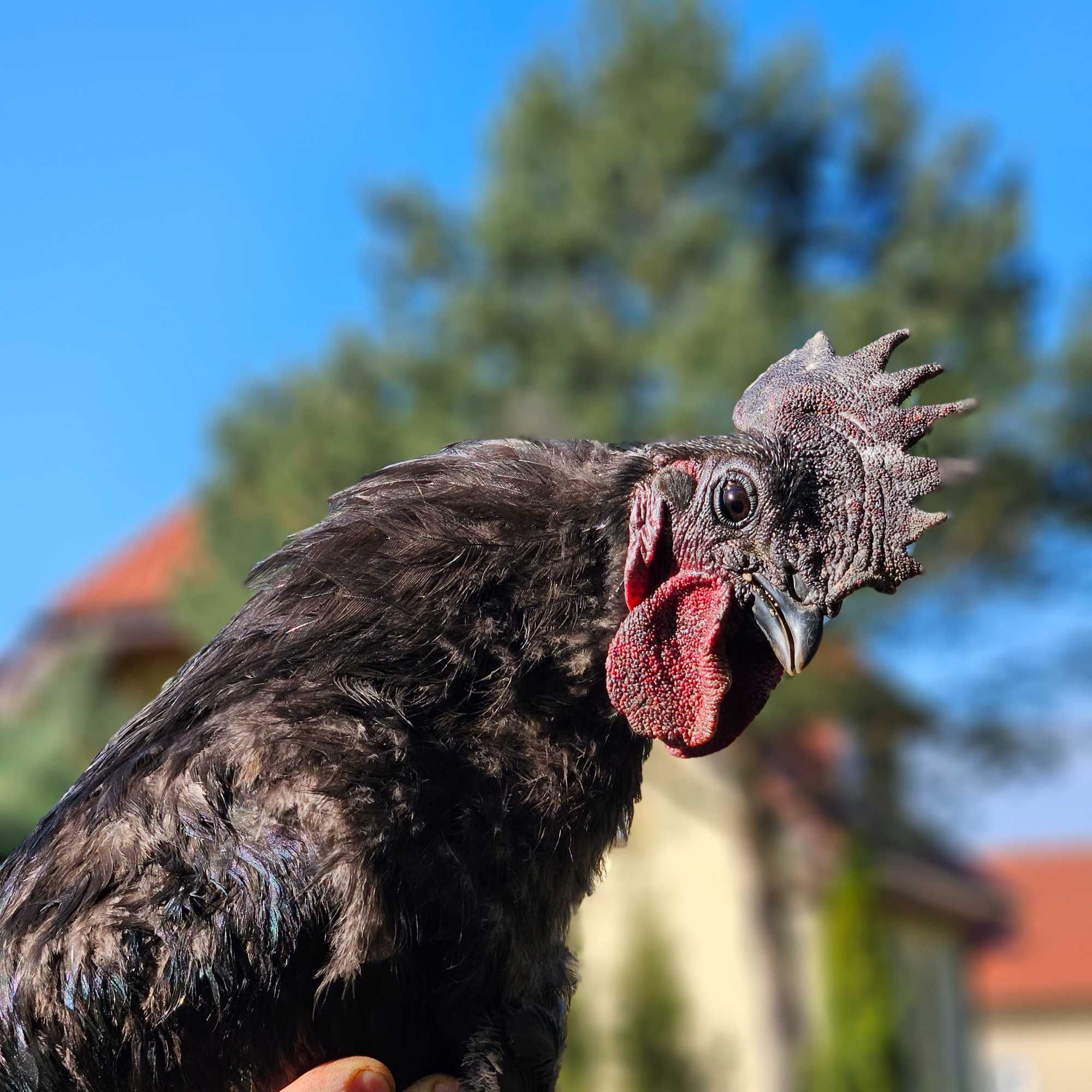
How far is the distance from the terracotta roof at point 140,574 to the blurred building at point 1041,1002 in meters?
32.0

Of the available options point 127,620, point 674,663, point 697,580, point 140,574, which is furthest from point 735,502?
point 140,574

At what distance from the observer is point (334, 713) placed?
2348mm

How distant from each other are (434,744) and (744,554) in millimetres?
648

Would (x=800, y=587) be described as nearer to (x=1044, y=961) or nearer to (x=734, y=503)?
(x=734, y=503)

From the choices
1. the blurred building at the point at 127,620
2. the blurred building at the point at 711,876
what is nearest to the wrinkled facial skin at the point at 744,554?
the blurred building at the point at 127,620

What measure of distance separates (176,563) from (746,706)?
20068mm

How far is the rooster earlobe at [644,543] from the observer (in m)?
2.50

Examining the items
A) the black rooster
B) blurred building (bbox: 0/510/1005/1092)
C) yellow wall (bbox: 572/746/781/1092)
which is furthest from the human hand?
yellow wall (bbox: 572/746/781/1092)

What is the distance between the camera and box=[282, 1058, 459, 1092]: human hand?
7.41 ft

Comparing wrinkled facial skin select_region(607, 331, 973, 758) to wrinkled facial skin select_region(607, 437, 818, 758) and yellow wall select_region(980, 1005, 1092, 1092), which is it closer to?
wrinkled facial skin select_region(607, 437, 818, 758)

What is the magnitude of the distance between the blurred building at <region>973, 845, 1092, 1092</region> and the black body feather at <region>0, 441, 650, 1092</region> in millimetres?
47512

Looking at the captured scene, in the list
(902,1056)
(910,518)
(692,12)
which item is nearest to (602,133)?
(692,12)

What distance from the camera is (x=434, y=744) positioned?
2402 mm

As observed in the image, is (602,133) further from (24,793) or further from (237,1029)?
(237,1029)
